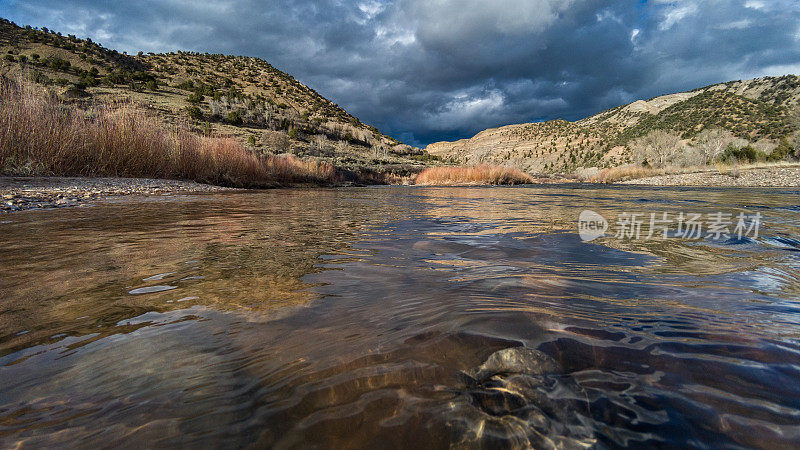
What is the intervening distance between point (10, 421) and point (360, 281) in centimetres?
134

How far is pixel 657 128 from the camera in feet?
199

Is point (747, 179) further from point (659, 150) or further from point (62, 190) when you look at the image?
point (62, 190)

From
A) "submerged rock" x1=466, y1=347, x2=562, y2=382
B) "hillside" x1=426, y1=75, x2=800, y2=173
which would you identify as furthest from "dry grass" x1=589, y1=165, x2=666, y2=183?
"submerged rock" x1=466, y1=347, x2=562, y2=382

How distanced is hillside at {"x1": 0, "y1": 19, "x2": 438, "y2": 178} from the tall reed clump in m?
9.76

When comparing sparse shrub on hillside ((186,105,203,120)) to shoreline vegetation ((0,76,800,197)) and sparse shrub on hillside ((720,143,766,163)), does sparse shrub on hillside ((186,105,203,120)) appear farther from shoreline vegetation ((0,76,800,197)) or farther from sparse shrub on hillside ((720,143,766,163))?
sparse shrub on hillside ((720,143,766,163))

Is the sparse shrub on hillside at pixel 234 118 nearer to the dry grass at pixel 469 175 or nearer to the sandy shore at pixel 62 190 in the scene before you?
the dry grass at pixel 469 175

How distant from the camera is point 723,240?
311 cm

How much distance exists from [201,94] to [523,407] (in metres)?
51.2

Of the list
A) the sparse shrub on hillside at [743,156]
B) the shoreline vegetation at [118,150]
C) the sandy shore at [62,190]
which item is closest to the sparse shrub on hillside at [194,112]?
the shoreline vegetation at [118,150]

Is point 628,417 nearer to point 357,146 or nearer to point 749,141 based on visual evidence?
point 357,146

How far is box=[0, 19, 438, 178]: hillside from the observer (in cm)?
3067

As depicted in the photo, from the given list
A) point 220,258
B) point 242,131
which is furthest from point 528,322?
point 242,131

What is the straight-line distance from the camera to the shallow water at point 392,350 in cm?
76

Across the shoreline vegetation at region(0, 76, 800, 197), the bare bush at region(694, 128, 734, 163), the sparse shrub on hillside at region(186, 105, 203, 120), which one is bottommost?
the shoreline vegetation at region(0, 76, 800, 197)
